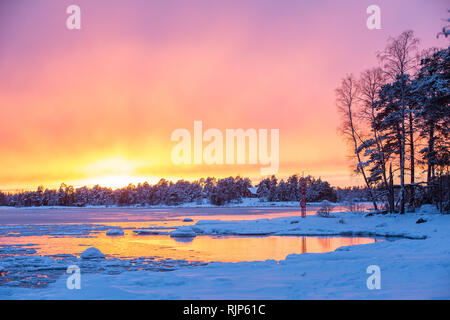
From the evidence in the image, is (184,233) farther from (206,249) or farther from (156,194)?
(156,194)

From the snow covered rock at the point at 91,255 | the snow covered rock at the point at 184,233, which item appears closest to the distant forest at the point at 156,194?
the snow covered rock at the point at 184,233

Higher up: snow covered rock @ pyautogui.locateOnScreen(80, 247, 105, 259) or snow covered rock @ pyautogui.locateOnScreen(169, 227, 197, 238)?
snow covered rock @ pyautogui.locateOnScreen(80, 247, 105, 259)

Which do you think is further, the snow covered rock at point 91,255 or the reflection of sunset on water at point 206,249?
the reflection of sunset on water at point 206,249

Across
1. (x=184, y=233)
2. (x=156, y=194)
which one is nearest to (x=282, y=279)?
(x=184, y=233)

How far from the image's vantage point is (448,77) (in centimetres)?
2112

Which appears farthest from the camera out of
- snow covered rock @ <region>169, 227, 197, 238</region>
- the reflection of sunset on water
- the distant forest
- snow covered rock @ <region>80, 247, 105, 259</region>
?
the distant forest

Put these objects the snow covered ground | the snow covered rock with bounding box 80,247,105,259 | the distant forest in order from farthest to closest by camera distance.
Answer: the distant forest < the snow covered rock with bounding box 80,247,105,259 < the snow covered ground

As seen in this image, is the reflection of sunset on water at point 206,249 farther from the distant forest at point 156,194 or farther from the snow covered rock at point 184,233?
the distant forest at point 156,194

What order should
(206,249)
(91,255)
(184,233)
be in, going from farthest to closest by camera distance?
(184,233)
(206,249)
(91,255)

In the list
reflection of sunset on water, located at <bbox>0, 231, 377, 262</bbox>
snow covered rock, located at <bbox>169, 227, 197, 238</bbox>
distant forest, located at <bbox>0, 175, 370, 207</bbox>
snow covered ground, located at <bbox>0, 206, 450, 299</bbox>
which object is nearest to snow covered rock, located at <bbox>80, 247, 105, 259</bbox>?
snow covered ground, located at <bbox>0, 206, 450, 299</bbox>

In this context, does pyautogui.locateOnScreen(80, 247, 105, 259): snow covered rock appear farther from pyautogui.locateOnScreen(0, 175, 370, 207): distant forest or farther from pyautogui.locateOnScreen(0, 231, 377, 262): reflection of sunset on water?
pyautogui.locateOnScreen(0, 175, 370, 207): distant forest

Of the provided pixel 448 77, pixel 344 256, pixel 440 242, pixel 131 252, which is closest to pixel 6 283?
pixel 131 252

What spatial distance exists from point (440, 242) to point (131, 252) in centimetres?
1171
